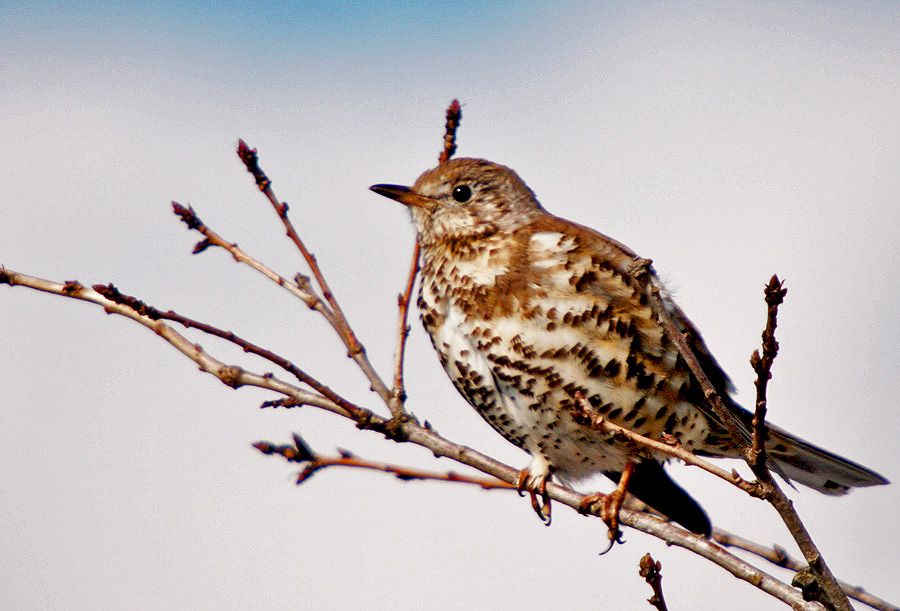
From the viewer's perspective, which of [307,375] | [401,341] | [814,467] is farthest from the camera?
[814,467]

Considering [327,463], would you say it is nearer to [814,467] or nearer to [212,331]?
[212,331]

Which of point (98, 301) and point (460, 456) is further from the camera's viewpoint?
point (460, 456)

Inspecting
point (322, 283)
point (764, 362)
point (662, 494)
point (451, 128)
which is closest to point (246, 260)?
point (322, 283)

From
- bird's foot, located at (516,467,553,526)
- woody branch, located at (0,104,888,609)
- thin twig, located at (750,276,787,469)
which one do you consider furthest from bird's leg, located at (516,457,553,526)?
thin twig, located at (750,276,787,469)

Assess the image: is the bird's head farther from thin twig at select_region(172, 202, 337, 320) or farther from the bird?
thin twig at select_region(172, 202, 337, 320)

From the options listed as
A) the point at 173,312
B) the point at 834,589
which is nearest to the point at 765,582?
the point at 834,589

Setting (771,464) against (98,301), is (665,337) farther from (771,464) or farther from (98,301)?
(98,301)
